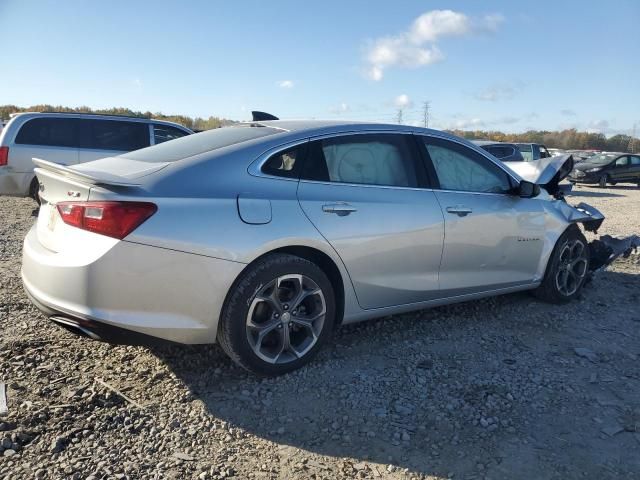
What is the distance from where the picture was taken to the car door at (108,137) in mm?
10016

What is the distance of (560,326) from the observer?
451 centimetres

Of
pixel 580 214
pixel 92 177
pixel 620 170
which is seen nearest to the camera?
pixel 92 177

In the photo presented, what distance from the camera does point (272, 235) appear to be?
3.16 metres

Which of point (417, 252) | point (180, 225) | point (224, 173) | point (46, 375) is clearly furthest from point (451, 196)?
point (46, 375)

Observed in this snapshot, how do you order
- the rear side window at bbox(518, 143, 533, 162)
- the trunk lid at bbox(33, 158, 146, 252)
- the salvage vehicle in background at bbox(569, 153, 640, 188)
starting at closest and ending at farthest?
1. the trunk lid at bbox(33, 158, 146, 252)
2. the rear side window at bbox(518, 143, 533, 162)
3. the salvage vehicle in background at bbox(569, 153, 640, 188)

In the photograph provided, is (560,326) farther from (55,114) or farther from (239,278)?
(55,114)

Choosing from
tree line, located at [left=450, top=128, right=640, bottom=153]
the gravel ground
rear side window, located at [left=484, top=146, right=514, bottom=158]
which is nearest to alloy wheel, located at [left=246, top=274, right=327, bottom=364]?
the gravel ground

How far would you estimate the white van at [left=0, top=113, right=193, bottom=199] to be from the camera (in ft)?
30.3

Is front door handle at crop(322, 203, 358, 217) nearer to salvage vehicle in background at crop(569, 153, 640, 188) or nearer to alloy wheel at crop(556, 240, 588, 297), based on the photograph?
alloy wheel at crop(556, 240, 588, 297)

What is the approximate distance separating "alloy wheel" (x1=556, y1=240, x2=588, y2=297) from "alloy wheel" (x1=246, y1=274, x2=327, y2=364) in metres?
2.73

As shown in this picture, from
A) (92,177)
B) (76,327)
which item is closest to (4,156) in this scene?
(92,177)

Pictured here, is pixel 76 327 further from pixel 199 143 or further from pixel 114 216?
pixel 199 143

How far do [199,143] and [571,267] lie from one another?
12.0 feet

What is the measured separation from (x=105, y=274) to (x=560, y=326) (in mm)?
3601
